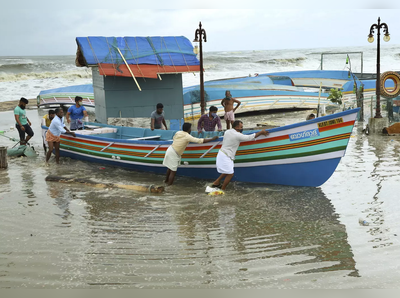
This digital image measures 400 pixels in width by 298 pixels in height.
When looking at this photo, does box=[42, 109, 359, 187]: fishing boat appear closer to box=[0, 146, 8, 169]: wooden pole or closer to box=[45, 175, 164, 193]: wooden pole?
box=[45, 175, 164, 193]: wooden pole

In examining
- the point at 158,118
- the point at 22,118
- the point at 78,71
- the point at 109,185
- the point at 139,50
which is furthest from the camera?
the point at 78,71

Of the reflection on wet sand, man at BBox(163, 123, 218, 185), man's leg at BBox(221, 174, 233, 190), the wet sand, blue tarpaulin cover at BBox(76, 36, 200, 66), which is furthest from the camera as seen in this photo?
blue tarpaulin cover at BBox(76, 36, 200, 66)

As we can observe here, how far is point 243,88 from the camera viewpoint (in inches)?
852

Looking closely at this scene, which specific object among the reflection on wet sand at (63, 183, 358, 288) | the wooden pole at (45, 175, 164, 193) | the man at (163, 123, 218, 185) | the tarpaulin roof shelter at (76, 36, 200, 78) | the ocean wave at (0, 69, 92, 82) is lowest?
the reflection on wet sand at (63, 183, 358, 288)

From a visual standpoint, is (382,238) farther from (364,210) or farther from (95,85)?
(95,85)

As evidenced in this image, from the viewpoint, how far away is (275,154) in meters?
9.45

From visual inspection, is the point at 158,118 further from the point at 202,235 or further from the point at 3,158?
the point at 202,235

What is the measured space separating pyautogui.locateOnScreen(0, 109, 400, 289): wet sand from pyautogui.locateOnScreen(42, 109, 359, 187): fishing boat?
28 centimetres

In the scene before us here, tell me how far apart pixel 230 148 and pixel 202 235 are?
8.95ft

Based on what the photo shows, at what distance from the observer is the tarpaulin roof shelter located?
14.5 metres

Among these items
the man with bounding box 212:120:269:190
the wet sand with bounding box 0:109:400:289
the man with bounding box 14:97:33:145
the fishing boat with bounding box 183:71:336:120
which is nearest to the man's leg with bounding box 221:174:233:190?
the man with bounding box 212:120:269:190

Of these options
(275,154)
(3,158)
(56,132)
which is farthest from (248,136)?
(3,158)

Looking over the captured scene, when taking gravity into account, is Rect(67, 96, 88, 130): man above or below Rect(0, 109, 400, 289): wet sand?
above

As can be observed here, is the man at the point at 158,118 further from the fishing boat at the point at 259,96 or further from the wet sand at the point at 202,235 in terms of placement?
the fishing boat at the point at 259,96
